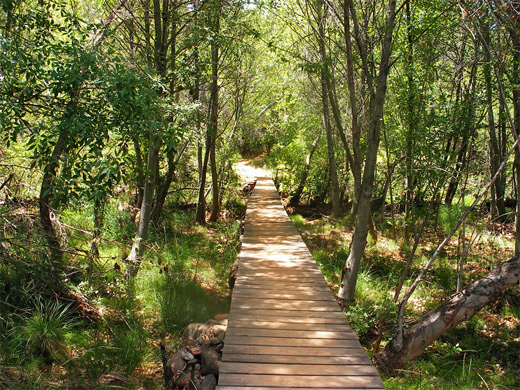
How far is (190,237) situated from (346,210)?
6666 millimetres

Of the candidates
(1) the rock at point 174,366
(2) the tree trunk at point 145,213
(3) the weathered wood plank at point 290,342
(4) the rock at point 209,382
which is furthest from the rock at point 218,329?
(2) the tree trunk at point 145,213

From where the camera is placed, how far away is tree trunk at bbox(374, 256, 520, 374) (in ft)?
17.4

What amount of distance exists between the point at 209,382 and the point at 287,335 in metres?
0.97

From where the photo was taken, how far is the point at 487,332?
687 cm

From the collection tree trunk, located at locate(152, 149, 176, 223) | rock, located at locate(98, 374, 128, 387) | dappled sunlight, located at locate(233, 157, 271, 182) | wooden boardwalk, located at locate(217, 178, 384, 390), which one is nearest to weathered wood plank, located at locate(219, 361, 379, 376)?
wooden boardwalk, located at locate(217, 178, 384, 390)

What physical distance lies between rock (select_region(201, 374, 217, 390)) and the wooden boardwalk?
0.59 meters

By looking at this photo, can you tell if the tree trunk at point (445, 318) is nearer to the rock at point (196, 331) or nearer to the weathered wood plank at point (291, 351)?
the weathered wood plank at point (291, 351)

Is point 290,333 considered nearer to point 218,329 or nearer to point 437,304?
point 218,329

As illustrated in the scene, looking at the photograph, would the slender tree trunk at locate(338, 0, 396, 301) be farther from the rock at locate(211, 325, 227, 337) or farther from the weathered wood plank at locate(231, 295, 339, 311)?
the rock at locate(211, 325, 227, 337)

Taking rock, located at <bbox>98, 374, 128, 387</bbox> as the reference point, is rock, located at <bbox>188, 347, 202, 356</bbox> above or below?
above

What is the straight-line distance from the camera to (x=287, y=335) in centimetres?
407

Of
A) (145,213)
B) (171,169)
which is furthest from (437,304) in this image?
(171,169)

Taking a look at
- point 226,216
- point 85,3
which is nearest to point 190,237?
point 226,216

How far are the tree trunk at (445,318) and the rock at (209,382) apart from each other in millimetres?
2346
